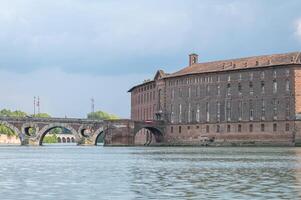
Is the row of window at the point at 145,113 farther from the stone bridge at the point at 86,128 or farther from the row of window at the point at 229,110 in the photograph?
the row of window at the point at 229,110

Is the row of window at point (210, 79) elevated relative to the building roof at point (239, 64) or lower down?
lower down

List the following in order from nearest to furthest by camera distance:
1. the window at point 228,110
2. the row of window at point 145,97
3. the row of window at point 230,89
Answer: the row of window at point 230,89
the window at point 228,110
the row of window at point 145,97

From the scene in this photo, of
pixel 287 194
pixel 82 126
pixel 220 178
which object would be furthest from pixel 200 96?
pixel 287 194

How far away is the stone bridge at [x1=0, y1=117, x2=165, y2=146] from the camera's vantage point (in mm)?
137625

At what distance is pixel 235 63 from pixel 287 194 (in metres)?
105

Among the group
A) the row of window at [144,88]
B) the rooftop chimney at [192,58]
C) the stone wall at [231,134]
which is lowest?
the stone wall at [231,134]

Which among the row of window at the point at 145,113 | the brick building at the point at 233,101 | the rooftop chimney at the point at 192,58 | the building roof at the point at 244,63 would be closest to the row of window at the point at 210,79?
the brick building at the point at 233,101

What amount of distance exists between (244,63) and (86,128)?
40.6 metres

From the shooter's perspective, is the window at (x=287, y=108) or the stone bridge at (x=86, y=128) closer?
the window at (x=287, y=108)

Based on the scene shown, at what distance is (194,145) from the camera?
447 feet

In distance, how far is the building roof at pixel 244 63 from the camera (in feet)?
407

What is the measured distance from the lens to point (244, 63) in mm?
131125

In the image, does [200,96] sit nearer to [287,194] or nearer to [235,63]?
[235,63]

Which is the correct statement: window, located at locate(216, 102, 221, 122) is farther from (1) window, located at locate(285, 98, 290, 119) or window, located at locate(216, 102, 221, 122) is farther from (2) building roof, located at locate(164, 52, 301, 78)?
(1) window, located at locate(285, 98, 290, 119)
